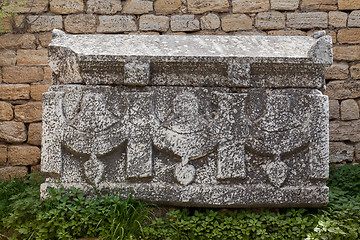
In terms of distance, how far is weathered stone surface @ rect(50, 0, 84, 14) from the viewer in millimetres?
3865

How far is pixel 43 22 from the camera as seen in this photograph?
3.86 metres

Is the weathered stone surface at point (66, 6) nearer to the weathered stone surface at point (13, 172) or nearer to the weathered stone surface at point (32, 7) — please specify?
the weathered stone surface at point (32, 7)

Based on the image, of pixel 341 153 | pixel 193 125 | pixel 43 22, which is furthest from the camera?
pixel 43 22

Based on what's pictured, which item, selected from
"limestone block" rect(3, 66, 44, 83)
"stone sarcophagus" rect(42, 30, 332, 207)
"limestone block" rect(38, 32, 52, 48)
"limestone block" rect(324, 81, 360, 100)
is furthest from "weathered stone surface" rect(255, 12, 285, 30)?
"limestone block" rect(3, 66, 44, 83)

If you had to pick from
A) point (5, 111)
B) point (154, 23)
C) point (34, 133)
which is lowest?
point (34, 133)

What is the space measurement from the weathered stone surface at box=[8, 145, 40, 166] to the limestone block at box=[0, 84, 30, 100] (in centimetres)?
56

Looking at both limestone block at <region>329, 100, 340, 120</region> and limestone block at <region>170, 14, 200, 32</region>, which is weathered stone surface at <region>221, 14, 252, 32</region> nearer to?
limestone block at <region>170, 14, 200, 32</region>

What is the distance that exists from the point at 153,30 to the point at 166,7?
299 millimetres

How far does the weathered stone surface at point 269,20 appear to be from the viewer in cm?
383

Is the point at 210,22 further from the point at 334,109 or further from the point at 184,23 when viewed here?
the point at 334,109

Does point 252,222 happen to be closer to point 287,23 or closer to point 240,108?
point 240,108

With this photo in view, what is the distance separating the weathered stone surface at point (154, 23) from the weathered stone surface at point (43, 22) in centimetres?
94

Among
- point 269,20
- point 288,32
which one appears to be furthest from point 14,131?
point 288,32

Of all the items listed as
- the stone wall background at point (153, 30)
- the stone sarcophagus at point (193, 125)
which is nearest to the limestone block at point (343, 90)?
the stone wall background at point (153, 30)
